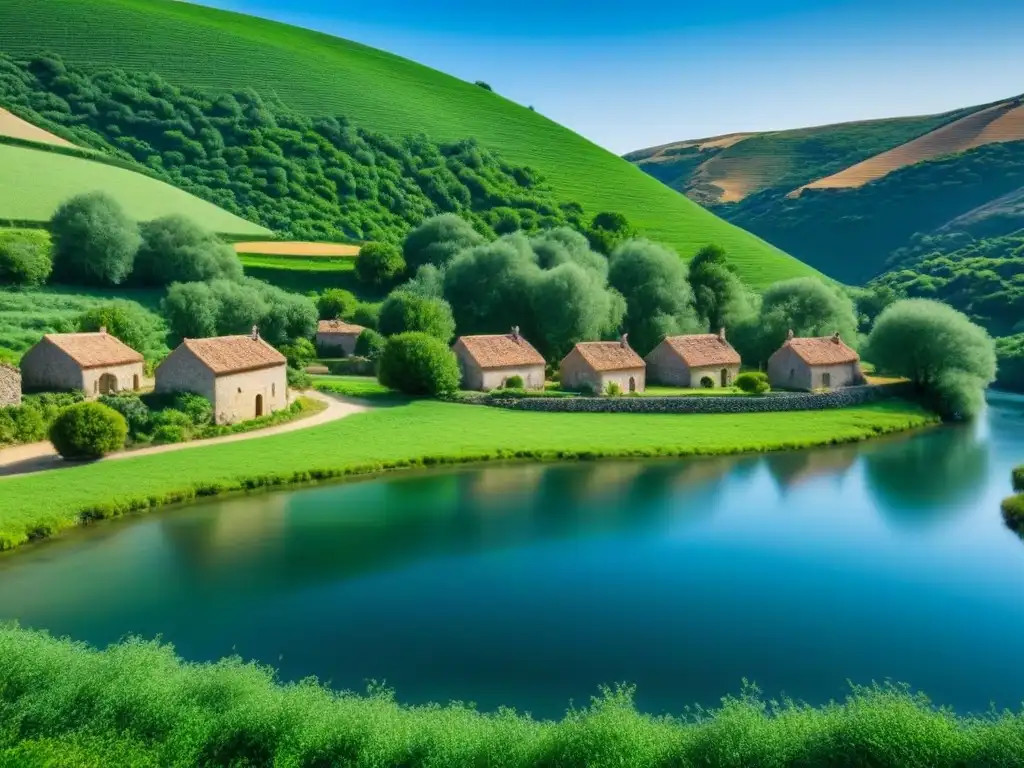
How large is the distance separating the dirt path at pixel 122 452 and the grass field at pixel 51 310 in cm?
1431

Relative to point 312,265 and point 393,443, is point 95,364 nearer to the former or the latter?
point 393,443

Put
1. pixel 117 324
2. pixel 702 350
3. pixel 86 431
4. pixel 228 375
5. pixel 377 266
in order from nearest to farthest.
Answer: pixel 86 431
pixel 228 375
pixel 117 324
pixel 702 350
pixel 377 266

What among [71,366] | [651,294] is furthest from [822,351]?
[71,366]

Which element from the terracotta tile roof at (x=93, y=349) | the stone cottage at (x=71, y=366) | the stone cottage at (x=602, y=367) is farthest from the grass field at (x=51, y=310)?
the stone cottage at (x=602, y=367)

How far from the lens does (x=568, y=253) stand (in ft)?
248

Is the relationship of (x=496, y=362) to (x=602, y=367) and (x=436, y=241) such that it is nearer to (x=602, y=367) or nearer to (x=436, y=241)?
(x=602, y=367)

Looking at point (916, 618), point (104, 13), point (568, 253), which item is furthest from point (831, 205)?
point (916, 618)

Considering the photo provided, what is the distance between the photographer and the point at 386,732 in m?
15.1

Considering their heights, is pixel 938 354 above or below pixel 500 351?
above

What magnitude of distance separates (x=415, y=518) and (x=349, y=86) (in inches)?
4144

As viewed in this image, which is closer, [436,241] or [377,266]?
[377,266]

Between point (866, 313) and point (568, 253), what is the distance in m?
34.4

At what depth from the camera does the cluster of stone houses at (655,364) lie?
54656mm

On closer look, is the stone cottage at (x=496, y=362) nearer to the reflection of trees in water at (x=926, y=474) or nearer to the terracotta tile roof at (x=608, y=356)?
the terracotta tile roof at (x=608, y=356)
